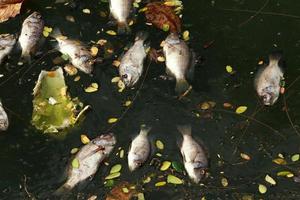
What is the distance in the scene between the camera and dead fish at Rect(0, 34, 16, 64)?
17.7 ft

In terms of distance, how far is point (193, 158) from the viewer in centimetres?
459

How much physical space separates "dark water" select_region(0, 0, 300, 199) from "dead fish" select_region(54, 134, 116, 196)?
8cm

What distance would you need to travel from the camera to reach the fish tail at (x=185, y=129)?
4848mm

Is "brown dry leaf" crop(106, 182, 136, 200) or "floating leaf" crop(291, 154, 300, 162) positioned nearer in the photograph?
"brown dry leaf" crop(106, 182, 136, 200)

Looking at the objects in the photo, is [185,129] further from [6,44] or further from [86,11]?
[6,44]

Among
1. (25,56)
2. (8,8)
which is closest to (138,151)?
(25,56)

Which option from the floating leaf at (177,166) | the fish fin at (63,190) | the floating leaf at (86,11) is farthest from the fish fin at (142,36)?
the fish fin at (63,190)

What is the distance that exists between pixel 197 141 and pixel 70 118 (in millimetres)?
1305

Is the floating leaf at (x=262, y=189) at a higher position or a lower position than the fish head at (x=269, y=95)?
lower

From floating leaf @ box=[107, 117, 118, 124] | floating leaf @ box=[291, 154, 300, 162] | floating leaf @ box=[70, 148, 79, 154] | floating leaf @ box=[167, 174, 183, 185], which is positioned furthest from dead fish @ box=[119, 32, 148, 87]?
floating leaf @ box=[291, 154, 300, 162]

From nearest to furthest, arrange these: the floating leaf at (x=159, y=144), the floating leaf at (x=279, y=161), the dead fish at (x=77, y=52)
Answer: the floating leaf at (x=279, y=161), the floating leaf at (x=159, y=144), the dead fish at (x=77, y=52)

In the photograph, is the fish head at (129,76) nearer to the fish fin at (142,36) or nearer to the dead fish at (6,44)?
the fish fin at (142,36)

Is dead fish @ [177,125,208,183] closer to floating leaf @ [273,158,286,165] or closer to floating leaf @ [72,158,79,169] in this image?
floating leaf @ [273,158,286,165]

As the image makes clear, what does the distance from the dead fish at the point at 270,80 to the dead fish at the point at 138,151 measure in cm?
131
